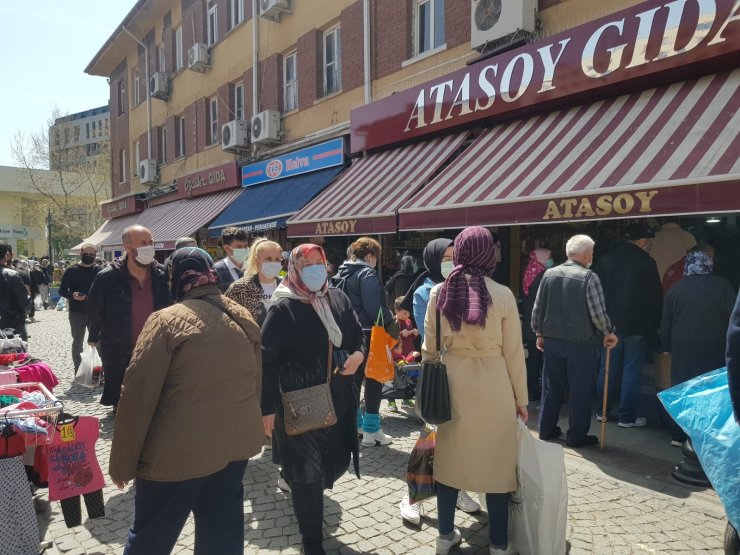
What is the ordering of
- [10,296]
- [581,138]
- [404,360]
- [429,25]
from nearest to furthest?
1. [404,360]
2. [581,138]
3. [10,296]
4. [429,25]

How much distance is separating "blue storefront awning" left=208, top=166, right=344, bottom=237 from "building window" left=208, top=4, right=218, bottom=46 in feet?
17.6

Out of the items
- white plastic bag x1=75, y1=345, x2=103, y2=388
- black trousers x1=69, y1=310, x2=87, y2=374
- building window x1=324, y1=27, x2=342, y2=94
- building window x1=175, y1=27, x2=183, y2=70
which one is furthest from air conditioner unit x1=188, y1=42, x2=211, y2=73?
white plastic bag x1=75, y1=345, x2=103, y2=388

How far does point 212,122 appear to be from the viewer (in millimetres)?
15719

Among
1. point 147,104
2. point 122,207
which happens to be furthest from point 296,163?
point 122,207

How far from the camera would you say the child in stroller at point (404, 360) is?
5332 millimetres

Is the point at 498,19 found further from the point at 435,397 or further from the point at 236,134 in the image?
the point at 236,134

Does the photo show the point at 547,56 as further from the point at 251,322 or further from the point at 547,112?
the point at 251,322

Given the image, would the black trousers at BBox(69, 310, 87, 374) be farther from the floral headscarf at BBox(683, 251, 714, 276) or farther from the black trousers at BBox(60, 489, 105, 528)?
the floral headscarf at BBox(683, 251, 714, 276)

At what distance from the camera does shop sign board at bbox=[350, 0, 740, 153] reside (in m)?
A: 4.84

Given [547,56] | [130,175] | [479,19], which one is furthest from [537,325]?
[130,175]

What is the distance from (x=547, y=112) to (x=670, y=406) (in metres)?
4.81

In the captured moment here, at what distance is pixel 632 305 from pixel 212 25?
49.2 ft

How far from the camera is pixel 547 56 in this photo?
243 inches

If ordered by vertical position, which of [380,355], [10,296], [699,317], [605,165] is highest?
[605,165]
